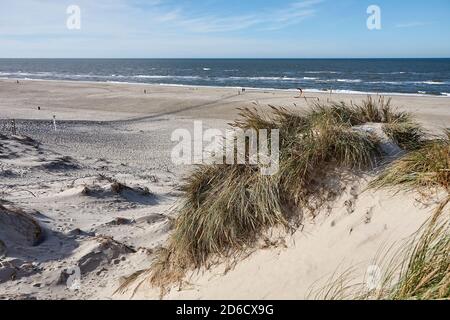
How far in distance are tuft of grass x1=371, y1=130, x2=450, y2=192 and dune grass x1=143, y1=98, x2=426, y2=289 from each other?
0.31 m

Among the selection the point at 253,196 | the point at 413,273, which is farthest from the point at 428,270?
the point at 253,196

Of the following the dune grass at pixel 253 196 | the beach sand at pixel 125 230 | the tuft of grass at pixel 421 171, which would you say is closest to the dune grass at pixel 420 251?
the tuft of grass at pixel 421 171

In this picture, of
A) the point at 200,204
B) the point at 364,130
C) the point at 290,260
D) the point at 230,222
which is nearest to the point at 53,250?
the point at 200,204

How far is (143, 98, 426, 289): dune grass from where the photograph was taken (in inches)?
152

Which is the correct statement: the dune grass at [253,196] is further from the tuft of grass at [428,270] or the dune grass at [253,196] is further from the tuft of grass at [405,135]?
→ the tuft of grass at [428,270]

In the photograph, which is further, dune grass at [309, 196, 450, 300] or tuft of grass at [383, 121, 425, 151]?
tuft of grass at [383, 121, 425, 151]

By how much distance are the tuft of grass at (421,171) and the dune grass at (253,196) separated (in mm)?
308

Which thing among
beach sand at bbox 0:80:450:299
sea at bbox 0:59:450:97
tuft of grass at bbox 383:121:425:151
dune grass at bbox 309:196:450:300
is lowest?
beach sand at bbox 0:80:450:299

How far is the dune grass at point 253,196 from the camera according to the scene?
386 centimetres

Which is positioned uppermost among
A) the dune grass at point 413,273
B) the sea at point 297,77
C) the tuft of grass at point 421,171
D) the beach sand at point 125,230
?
the sea at point 297,77

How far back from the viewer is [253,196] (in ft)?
12.8

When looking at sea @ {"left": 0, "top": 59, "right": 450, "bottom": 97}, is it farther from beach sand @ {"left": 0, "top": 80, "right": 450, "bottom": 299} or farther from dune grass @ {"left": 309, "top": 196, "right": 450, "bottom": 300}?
dune grass @ {"left": 309, "top": 196, "right": 450, "bottom": 300}

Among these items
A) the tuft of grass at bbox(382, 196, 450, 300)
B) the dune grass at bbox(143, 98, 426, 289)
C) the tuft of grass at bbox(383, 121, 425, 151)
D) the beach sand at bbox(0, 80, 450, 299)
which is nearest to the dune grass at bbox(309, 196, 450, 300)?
the tuft of grass at bbox(382, 196, 450, 300)

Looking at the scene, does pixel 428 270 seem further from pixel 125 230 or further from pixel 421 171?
pixel 125 230
